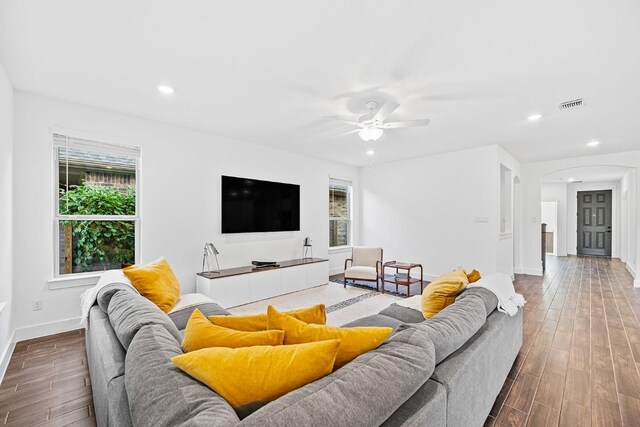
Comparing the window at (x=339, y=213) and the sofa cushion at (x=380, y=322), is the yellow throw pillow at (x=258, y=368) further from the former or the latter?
the window at (x=339, y=213)

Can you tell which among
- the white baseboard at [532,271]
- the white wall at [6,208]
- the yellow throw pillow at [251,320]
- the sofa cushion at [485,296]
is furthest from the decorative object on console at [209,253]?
the white baseboard at [532,271]

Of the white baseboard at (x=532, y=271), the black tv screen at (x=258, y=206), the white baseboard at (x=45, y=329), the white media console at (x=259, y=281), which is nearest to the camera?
the white baseboard at (x=45, y=329)

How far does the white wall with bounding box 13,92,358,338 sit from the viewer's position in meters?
3.06

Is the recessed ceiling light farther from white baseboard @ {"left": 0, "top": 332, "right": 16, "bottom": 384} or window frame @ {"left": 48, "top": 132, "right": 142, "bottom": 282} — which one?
white baseboard @ {"left": 0, "top": 332, "right": 16, "bottom": 384}

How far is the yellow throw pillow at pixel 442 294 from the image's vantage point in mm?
2220

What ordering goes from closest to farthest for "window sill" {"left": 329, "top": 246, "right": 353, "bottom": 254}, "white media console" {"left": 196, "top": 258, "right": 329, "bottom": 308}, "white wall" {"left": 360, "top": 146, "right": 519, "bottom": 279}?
"white media console" {"left": 196, "top": 258, "right": 329, "bottom": 308} → "white wall" {"left": 360, "top": 146, "right": 519, "bottom": 279} → "window sill" {"left": 329, "top": 246, "right": 353, "bottom": 254}

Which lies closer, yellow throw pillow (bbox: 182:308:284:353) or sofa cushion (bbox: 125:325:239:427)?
sofa cushion (bbox: 125:325:239:427)

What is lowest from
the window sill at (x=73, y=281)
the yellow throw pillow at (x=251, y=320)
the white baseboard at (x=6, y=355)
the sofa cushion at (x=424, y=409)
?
the white baseboard at (x=6, y=355)

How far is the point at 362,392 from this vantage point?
0.91 metres

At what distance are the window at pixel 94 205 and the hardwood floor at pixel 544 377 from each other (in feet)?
2.89

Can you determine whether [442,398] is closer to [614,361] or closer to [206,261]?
[614,361]

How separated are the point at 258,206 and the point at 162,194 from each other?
59.4 inches

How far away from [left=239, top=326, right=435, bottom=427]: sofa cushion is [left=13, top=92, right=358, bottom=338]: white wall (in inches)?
142

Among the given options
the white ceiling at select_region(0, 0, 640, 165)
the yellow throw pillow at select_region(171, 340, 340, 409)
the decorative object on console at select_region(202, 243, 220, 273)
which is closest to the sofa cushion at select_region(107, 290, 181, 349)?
the yellow throw pillow at select_region(171, 340, 340, 409)
